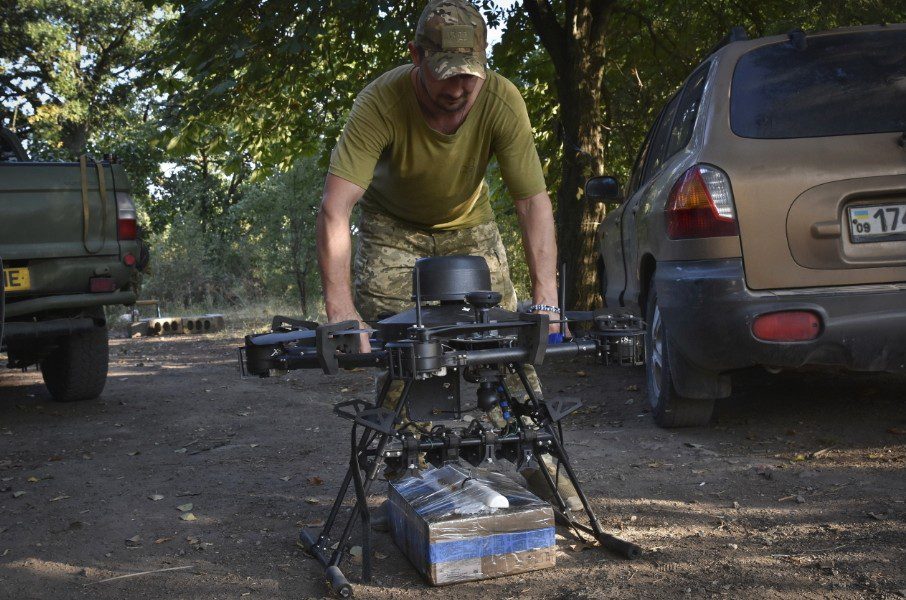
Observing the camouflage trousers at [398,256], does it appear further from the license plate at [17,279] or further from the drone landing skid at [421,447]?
the license plate at [17,279]

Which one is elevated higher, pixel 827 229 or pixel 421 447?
pixel 827 229

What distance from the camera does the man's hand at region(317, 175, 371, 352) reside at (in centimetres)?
328

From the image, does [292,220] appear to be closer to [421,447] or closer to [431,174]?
[431,174]

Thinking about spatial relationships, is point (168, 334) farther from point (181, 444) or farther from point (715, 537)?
point (715, 537)

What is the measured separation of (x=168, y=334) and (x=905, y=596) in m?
15.2

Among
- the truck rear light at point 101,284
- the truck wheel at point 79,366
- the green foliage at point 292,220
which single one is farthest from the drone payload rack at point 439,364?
the green foliage at point 292,220

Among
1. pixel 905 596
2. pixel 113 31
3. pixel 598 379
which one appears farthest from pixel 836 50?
pixel 113 31

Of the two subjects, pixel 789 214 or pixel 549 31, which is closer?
pixel 789 214

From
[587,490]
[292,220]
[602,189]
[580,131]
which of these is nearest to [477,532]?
[587,490]

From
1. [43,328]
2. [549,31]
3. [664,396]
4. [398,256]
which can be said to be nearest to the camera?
[398,256]

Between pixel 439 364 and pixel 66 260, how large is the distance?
535 cm

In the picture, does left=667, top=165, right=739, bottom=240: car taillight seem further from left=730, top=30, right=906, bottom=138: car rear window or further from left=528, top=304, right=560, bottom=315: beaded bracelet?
left=528, top=304, right=560, bottom=315: beaded bracelet

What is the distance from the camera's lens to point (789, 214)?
14.4 ft

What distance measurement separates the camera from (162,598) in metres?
3.22
